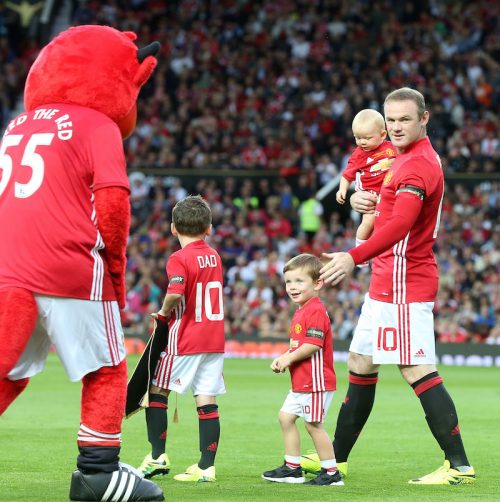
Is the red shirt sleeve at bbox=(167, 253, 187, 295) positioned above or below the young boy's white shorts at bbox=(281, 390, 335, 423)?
above

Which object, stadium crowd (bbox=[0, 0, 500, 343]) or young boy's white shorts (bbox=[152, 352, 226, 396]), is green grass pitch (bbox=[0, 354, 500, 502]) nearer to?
young boy's white shorts (bbox=[152, 352, 226, 396])

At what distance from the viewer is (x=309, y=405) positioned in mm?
7219

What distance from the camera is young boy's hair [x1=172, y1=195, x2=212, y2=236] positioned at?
7.66 meters

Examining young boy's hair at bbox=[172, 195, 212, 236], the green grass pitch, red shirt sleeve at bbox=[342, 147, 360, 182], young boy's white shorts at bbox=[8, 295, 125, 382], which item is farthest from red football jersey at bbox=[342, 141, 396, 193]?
young boy's white shorts at bbox=[8, 295, 125, 382]

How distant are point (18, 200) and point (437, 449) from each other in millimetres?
4418

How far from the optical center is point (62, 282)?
594cm

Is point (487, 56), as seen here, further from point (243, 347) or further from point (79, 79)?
point (79, 79)

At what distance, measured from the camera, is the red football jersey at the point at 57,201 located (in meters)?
5.94

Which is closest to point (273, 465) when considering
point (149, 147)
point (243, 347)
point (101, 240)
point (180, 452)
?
point (180, 452)

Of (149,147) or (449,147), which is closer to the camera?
(449,147)

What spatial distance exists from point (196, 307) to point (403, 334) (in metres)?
1.35

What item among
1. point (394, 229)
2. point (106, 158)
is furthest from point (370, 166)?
point (106, 158)

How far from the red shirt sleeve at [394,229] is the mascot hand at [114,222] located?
125 centimetres

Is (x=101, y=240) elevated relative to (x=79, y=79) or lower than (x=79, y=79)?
lower
